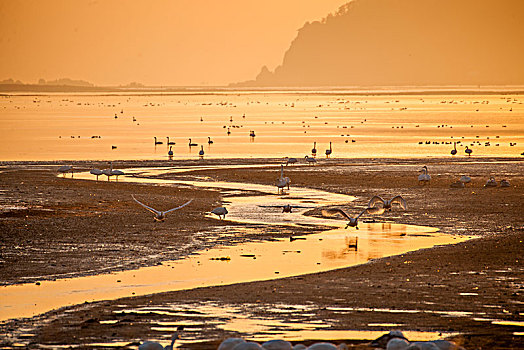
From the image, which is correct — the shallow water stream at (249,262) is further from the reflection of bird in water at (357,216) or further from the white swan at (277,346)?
the white swan at (277,346)

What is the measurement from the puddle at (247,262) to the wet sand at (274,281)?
0.78m

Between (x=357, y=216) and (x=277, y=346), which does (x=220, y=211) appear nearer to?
(x=357, y=216)

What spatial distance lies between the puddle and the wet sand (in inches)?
30.7

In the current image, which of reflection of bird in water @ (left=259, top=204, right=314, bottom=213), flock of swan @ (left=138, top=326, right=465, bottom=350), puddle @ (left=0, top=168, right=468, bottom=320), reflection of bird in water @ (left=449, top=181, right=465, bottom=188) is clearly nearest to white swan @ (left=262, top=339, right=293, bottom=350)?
flock of swan @ (left=138, top=326, right=465, bottom=350)

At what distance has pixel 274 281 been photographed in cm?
2072

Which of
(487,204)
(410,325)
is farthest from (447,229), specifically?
(410,325)

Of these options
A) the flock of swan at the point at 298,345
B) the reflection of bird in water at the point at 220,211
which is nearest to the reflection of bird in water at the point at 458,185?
the reflection of bird in water at the point at 220,211

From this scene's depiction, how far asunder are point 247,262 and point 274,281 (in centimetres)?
296

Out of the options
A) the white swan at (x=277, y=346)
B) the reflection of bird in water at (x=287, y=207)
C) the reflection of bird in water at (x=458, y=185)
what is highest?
the reflection of bird in water at (x=458, y=185)

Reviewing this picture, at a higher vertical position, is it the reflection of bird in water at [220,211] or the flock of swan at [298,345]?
the reflection of bird in water at [220,211]

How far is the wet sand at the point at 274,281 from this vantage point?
16562 mm

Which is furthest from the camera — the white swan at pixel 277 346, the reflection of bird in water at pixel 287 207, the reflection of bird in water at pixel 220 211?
the reflection of bird in water at pixel 287 207

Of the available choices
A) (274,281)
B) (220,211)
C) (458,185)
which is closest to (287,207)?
(220,211)

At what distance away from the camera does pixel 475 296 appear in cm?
1883
